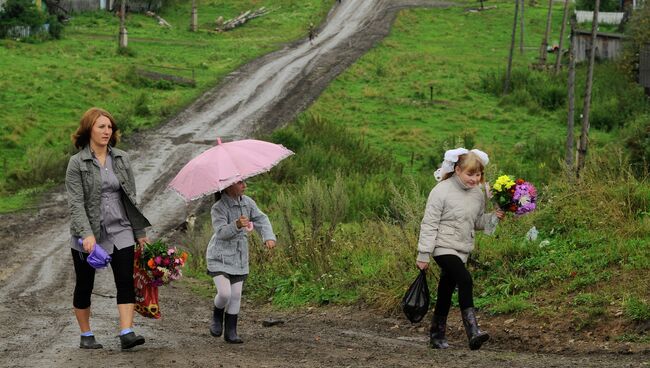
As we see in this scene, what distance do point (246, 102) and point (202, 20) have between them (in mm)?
23988

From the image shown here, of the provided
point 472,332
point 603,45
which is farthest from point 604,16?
point 472,332

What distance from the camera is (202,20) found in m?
61.2

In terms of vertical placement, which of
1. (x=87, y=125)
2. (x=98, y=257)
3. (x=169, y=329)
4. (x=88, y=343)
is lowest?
(x=169, y=329)

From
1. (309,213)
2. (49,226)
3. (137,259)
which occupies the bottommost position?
(49,226)

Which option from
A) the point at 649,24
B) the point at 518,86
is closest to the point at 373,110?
the point at 518,86

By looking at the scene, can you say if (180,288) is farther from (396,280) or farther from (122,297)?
(122,297)

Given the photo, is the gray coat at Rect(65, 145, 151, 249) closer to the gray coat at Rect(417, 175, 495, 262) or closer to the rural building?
the gray coat at Rect(417, 175, 495, 262)

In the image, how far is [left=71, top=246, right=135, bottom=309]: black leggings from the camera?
916 centimetres

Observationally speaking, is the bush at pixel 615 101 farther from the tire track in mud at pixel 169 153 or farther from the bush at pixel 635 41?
the tire track in mud at pixel 169 153

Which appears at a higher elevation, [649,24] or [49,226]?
[649,24]

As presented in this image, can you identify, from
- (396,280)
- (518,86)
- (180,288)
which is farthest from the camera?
(518,86)

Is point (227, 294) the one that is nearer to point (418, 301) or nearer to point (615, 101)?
point (418, 301)

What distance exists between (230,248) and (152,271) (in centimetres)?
69

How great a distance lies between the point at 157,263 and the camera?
30.8ft
